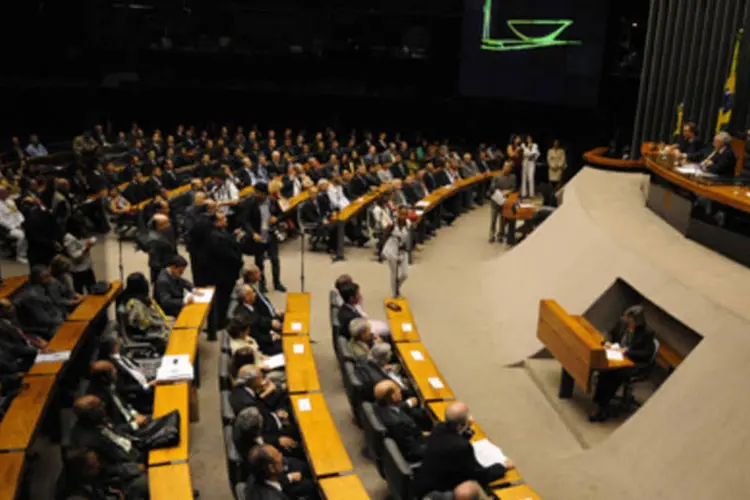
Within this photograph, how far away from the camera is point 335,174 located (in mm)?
14406

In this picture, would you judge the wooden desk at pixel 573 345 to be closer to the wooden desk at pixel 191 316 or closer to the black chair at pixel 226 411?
the black chair at pixel 226 411

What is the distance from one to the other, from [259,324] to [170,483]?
2890mm

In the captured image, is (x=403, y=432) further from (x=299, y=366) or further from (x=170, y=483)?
(x=170, y=483)

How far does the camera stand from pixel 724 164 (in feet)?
28.5

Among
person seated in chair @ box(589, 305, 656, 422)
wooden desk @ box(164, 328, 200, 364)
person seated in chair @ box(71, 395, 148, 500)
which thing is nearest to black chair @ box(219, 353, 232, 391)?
wooden desk @ box(164, 328, 200, 364)

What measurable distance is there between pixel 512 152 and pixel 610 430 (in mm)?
10902

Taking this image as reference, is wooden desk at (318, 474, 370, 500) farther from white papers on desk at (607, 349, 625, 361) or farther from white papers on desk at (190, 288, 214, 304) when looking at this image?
white papers on desk at (190, 288, 214, 304)

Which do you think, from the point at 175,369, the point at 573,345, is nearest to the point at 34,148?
the point at 175,369

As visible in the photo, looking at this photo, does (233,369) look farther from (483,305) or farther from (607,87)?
(607,87)

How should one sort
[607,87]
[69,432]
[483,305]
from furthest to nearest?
[607,87] < [483,305] < [69,432]

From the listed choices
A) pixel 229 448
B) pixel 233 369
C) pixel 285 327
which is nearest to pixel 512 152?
pixel 285 327

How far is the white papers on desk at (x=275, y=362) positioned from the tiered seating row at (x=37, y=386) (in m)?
1.80

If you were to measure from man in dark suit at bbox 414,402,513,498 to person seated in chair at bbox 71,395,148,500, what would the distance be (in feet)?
6.43

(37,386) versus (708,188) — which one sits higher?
(708,188)
